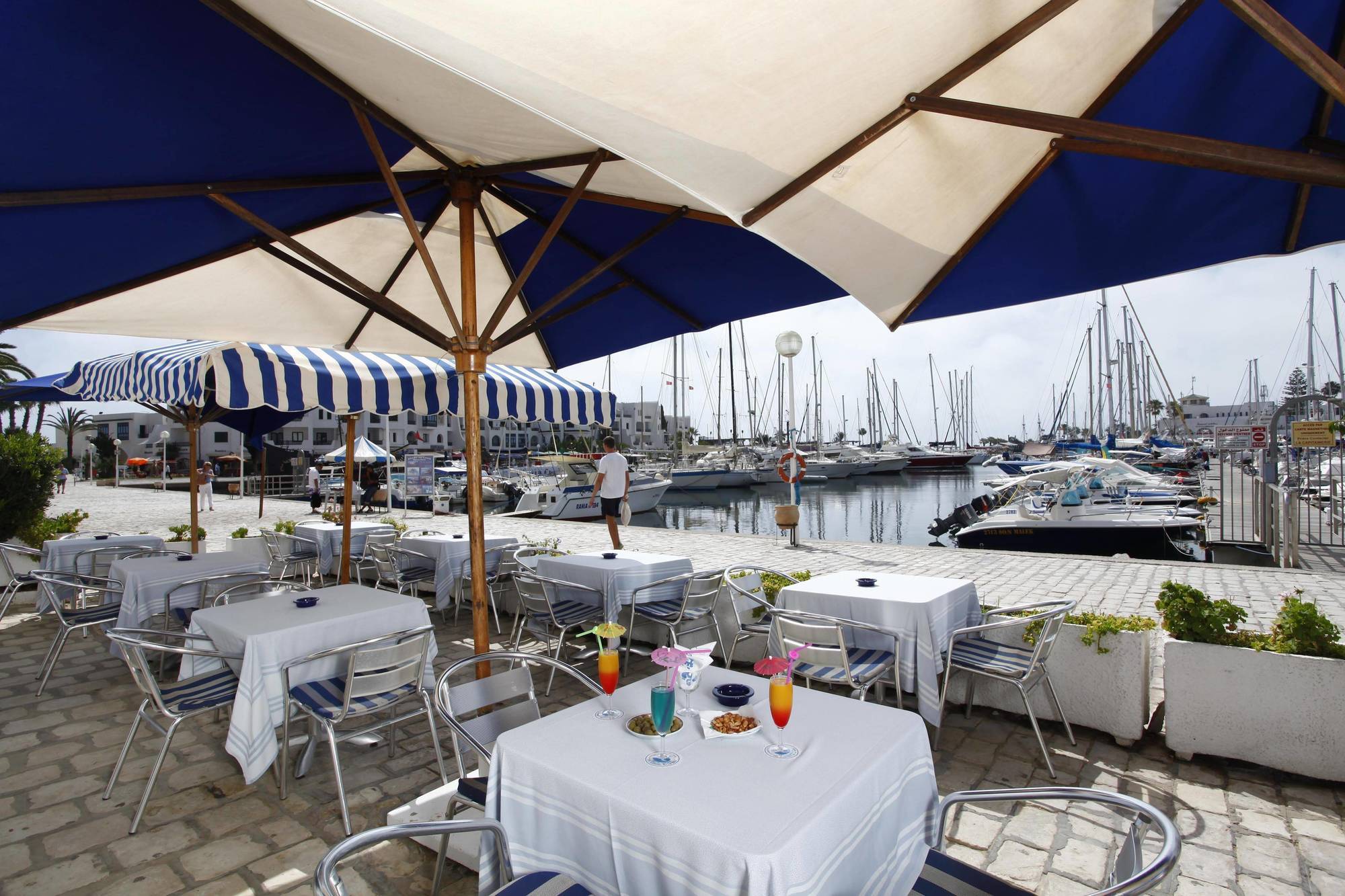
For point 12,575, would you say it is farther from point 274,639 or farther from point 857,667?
point 857,667

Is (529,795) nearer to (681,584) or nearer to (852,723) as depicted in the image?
(852,723)

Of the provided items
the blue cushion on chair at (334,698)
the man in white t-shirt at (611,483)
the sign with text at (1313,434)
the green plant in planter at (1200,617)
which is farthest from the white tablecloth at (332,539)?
the sign with text at (1313,434)

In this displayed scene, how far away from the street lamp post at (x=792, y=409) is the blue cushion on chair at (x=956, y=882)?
7273 mm

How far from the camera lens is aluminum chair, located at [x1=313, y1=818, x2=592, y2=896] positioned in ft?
4.80

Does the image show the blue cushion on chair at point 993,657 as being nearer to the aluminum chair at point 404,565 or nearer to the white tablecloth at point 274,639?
the white tablecloth at point 274,639

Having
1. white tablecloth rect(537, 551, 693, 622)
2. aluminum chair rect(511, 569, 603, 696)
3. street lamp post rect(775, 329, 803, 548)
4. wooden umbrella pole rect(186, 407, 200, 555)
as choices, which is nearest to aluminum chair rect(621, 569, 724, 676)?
white tablecloth rect(537, 551, 693, 622)

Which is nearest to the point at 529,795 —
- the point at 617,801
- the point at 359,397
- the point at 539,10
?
the point at 617,801

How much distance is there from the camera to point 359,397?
4.64 m

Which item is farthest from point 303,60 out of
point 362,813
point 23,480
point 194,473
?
point 23,480

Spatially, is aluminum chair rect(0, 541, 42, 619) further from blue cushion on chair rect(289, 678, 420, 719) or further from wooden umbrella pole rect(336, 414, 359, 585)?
blue cushion on chair rect(289, 678, 420, 719)

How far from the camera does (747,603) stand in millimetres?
4551

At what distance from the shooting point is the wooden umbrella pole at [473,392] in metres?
3.44

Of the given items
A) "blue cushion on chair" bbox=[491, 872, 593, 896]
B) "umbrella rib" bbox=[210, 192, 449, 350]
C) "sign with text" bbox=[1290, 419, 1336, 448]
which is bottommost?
"blue cushion on chair" bbox=[491, 872, 593, 896]

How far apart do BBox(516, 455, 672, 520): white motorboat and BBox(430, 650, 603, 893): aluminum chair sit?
1772 cm
